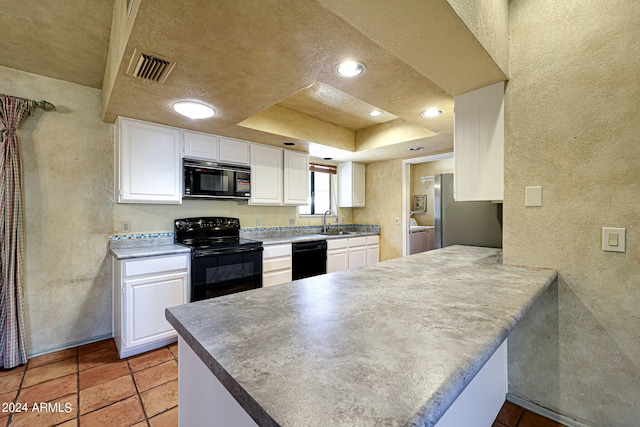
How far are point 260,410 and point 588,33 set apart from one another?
218cm

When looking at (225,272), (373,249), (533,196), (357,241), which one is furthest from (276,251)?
(533,196)

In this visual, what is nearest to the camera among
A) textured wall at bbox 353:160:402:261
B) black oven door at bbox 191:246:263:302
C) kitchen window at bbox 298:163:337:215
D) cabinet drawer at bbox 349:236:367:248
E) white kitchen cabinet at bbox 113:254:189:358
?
white kitchen cabinet at bbox 113:254:189:358

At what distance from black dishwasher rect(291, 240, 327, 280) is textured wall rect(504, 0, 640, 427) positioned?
2.30 meters

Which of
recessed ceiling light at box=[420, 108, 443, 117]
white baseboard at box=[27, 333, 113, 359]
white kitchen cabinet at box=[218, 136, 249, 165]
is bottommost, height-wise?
white baseboard at box=[27, 333, 113, 359]

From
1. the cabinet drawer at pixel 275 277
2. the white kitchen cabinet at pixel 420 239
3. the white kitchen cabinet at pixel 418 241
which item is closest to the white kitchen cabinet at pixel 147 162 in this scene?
the cabinet drawer at pixel 275 277

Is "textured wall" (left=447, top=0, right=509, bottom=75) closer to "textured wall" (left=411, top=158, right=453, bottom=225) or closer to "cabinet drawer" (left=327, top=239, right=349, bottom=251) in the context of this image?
"cabinet drawer" (left=327, top=239, right=349, bottom=251)

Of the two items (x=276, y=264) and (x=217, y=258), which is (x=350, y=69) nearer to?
(x=217, y=258)

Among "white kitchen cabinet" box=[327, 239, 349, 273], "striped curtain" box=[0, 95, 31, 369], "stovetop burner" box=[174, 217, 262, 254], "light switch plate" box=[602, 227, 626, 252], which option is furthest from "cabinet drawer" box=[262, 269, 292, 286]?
"light switch plate" box=[602, 227, 626, 252]

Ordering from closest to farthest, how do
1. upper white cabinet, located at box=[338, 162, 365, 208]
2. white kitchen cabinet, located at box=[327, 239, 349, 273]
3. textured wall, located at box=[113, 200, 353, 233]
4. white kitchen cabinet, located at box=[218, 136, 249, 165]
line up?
1. textured wall, located at box=[113, 200, 353, 233]
2. white kitchen cabinet, located at box=[218, 136, 249, 165]
3. white kitchen cabinet, located at box=[327, 239, 349, 273]
4. upper white cabinet, located at box=[338, 162, 365, 208]

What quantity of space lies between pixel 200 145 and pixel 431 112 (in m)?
2.35

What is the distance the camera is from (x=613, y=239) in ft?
4.45

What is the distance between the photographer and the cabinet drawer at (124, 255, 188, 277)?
2268 mm

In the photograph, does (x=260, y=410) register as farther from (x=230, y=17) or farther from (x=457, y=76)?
(x=457, y=76)

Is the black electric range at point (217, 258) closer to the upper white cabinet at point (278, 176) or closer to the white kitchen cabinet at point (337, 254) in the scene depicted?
the upper white cabinet at point (278, 176)
